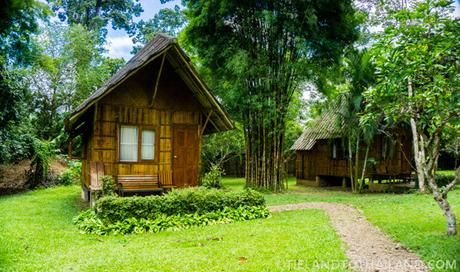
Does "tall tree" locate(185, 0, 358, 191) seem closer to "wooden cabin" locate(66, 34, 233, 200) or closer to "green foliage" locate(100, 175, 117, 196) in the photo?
"wooden cabin" locate(66, 34, 233, 200)

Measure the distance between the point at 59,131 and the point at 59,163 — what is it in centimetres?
273

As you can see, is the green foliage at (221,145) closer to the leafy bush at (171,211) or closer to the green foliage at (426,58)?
the leafy bush at (171,211)

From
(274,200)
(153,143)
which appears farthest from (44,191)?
(274,200)

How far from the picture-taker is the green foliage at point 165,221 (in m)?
8.62

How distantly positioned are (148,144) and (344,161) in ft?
39.4

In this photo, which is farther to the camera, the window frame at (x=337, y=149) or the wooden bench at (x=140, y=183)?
the window frame at (x=337, y=149)

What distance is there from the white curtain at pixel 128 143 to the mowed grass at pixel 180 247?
288cm

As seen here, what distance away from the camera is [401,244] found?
6.92 meters

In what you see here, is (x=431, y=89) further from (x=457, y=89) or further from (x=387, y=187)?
(x=387, y=187)

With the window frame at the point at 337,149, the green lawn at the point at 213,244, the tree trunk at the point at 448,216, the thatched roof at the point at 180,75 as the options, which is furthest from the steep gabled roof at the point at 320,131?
the tree trunk at the point at 448,216

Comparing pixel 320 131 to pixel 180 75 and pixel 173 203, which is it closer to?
pixel 180 75

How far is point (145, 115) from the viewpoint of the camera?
1260 centimetres

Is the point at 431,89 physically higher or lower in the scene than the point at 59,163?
higher

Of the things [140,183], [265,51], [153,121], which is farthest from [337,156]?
[140,183]
